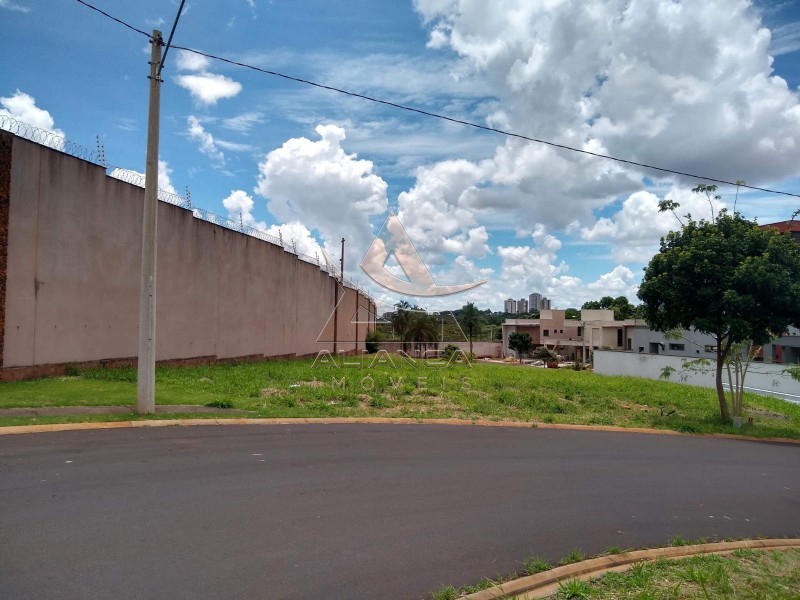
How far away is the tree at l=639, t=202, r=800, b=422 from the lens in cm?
1551

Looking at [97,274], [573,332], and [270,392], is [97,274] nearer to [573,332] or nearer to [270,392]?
[270,392]

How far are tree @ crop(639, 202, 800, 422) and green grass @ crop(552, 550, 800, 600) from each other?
11.4 meters

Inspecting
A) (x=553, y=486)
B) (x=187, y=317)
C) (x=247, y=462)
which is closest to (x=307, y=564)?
(x=247, y=462)

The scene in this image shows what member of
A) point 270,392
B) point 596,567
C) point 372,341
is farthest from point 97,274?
point 372,341

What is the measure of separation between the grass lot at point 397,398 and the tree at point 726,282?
266 cm

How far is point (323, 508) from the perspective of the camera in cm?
644

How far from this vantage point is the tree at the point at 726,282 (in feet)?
50.9

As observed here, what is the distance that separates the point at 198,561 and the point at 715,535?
528 cm

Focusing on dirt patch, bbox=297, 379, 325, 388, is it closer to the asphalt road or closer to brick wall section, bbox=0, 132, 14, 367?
the asphalt road

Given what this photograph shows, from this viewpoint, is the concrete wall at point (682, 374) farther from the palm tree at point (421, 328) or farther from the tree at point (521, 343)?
the tree at point (521, 343)

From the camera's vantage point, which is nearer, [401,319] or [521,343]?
[401,319]

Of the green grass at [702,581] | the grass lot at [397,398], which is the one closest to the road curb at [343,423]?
the grass lot at [397,398]

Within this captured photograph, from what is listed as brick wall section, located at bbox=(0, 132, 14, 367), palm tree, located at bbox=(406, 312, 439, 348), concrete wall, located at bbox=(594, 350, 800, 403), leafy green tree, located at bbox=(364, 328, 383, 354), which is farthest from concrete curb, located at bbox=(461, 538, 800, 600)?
palm tree, located at bbox=(406, 312, 439, 348)

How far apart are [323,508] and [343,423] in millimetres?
6326
